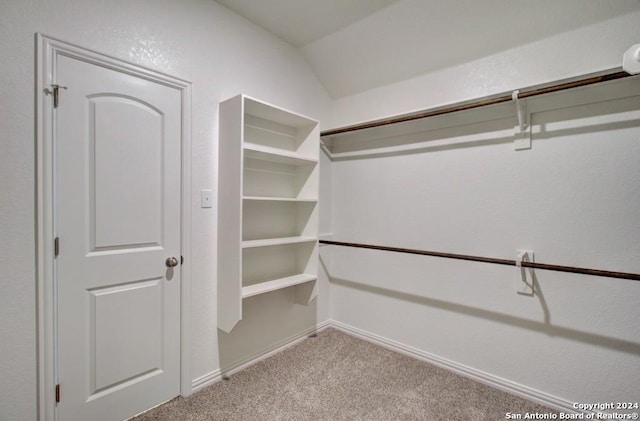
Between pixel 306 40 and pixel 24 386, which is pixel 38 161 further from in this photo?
pixel 306 40

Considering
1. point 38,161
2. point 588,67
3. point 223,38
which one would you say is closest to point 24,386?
point 38,161

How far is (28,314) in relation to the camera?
4.37 ft

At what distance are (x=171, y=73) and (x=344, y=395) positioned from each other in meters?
2.26

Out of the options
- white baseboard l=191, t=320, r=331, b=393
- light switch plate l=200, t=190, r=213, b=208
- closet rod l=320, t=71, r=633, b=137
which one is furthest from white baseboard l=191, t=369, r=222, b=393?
closet rod l=320, t=71, r=633, b=137

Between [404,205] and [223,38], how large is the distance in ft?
5.96

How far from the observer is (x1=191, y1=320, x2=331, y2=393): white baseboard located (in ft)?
6.33

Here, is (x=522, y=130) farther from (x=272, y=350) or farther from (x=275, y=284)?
(x=272, y=350)

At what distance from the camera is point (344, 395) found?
1859mm

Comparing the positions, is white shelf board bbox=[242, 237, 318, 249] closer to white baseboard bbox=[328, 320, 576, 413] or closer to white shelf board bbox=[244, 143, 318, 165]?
white shelf board bbox=[244, 143, 318, 165]

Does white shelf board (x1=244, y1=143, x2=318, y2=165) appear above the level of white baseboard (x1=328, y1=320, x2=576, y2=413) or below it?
above

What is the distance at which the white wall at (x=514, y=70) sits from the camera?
1569 mm

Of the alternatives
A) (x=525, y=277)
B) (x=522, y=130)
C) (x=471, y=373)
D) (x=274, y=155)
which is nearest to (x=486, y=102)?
(x=522, y=130)

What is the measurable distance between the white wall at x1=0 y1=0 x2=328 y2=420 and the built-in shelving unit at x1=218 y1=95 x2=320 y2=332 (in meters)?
0.13

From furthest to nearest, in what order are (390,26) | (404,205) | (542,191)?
(404,205) → (390,26) → (542,191)
